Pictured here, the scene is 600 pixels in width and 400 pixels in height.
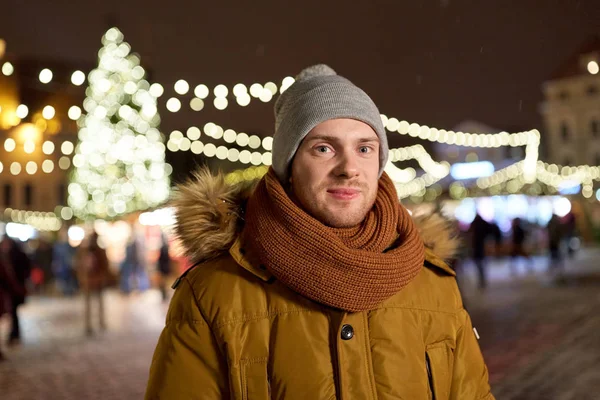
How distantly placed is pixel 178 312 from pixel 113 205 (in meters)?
25.2

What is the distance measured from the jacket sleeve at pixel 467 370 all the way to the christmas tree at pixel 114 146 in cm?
2463

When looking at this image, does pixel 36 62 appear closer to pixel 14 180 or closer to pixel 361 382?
pixel 14 180

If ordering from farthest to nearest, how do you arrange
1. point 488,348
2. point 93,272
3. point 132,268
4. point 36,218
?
point 36,218 < point 132,268 < point 93,272 < point 488,348

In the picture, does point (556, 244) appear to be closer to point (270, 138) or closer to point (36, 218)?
point (270, 138)

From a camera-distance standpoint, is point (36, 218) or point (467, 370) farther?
point (36, 218)

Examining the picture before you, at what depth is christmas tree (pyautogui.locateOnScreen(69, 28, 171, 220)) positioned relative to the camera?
26125mm

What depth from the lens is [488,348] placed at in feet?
24.7

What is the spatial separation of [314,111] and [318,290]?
23.3 inches

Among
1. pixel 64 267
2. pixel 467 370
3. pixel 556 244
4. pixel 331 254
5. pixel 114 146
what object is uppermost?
pixel 114 146

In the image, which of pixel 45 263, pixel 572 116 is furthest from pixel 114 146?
pixel 572 116

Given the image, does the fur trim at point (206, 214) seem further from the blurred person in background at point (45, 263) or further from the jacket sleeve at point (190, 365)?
the blurred person in background at point (45, 263)

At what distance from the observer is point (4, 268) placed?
31.2ft

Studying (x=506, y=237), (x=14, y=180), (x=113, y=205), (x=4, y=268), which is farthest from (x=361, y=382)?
(x=14, y=180)

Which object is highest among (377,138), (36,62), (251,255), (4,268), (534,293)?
(36,62)
